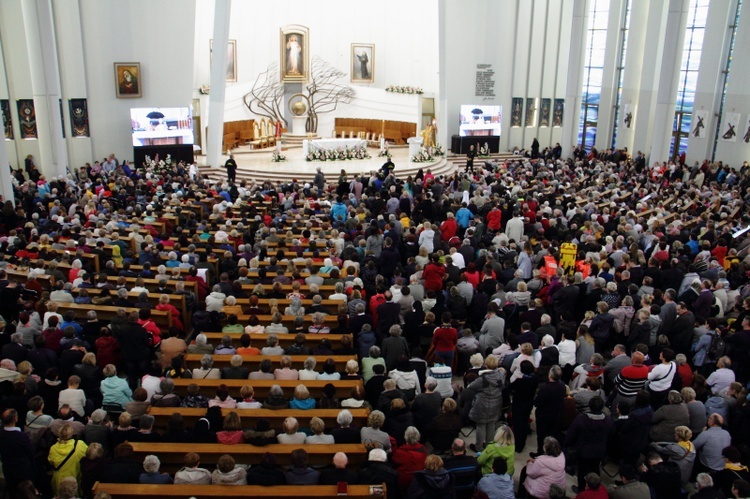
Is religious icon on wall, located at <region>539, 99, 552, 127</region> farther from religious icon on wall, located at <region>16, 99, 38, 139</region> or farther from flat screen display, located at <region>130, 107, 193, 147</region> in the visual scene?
religious icon on wall, located at <region>16, 99, 38, 139</region>

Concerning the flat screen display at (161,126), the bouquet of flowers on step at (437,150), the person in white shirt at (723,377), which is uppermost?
the flat screen display at (161,126)

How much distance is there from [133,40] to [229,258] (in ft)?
49.4

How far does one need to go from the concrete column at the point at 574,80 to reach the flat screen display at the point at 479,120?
2.98m

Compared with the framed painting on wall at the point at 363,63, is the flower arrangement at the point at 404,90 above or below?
below

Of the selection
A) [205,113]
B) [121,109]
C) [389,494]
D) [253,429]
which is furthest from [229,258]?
[205,113]

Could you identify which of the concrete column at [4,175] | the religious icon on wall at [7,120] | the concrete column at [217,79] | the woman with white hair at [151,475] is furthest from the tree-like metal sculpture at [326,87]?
the woman with white hair at [151,475]

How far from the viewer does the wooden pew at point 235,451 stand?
5641 millimetres

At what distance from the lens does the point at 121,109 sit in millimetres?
22906

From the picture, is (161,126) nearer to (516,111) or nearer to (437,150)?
(437,150)

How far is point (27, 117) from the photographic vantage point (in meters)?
20.2

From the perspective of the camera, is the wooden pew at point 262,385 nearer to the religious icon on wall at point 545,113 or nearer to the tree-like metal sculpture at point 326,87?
the tree-like metal sculpture at point 326,87

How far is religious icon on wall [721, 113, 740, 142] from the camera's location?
20.8 m

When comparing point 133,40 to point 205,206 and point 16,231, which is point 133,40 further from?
point 16,231

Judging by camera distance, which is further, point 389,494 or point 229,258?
point 229,258
